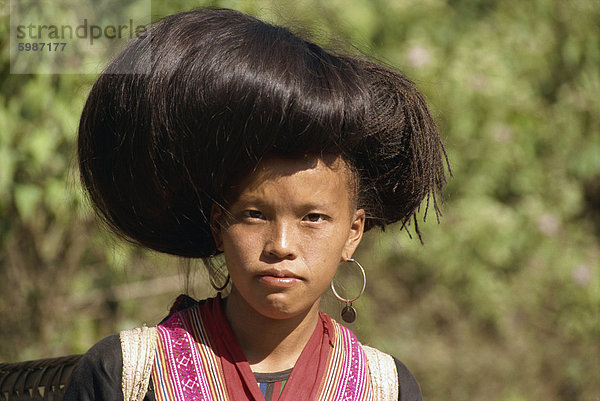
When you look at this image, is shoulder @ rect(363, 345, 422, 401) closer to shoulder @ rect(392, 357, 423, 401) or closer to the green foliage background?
shoulder @ rect(392, 357, 423, 401)

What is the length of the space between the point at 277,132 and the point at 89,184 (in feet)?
1.57

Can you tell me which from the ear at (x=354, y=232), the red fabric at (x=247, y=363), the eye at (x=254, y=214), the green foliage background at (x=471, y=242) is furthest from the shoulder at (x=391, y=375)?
the green foliage background at (x=471, y=242)

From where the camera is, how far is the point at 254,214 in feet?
5.40

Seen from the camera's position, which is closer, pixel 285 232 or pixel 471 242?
pixel 285 232

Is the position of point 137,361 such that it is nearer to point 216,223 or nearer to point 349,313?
point 216,223

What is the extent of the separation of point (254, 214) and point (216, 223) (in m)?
0.13

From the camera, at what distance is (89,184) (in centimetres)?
180

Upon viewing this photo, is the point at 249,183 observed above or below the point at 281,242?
above

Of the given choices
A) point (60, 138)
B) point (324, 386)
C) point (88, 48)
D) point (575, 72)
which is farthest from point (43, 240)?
point (575, 72)

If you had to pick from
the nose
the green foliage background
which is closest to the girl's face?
the nose

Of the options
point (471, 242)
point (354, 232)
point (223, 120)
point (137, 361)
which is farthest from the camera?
point (471, 242)

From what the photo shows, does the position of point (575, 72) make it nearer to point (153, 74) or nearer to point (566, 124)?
point (566, 124)

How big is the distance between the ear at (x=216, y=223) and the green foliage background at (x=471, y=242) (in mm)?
1091

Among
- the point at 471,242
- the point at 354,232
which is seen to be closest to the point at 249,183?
the point at 354,232
